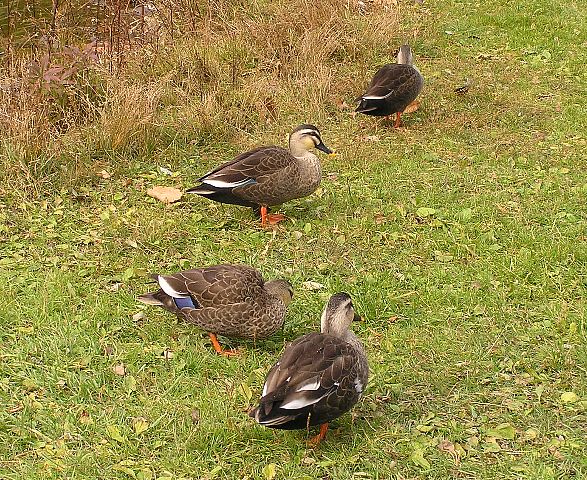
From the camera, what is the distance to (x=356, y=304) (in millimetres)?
5633

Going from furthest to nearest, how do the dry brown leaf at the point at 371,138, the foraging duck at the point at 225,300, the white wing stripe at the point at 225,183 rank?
1. the dry brown leaf at the point at 371,138
2. the white wing stripe at the point at 225,183
3. the foraging duck at the point at 225,300

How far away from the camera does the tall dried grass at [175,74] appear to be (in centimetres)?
776

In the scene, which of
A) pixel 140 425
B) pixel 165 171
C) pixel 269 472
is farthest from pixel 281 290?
pixel 165 171

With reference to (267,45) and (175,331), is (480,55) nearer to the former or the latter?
(267,45)

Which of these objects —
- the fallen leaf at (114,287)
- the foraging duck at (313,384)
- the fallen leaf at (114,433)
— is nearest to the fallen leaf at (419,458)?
the foraging duck at (313,384)

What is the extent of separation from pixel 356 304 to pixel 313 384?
1.59m

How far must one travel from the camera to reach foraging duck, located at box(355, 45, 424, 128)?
8430mm

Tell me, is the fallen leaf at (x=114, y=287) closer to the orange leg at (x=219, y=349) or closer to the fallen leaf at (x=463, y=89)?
the orange leg at (x=219, y=349)

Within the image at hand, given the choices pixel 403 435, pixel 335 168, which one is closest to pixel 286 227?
pixel 335 168

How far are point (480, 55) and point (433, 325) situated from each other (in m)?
6.34

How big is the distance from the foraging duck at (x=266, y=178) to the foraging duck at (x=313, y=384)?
234 cm

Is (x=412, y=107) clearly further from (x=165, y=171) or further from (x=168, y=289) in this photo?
(x=168, y=289)

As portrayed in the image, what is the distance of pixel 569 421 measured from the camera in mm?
4512

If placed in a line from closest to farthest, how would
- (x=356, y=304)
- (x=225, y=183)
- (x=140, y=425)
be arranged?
1. (x=140, y=425)
2. (x=356, y=304)
3. (x=225, y=183)
